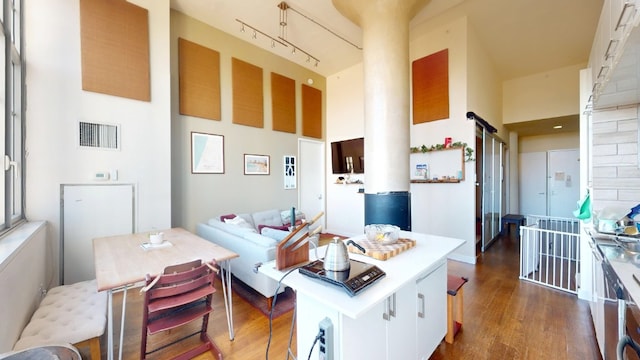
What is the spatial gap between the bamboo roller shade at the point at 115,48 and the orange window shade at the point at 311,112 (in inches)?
123

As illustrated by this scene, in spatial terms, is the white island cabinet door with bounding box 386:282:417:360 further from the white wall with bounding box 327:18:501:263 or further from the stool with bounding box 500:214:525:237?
the stool with bounding box 500:214:525:237

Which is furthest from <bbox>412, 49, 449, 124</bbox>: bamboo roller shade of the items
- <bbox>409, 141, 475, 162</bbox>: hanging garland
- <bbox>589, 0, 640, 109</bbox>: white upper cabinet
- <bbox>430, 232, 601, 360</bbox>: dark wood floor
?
<bbox>430, 232, 601, 360</bbox>: dark wood floor

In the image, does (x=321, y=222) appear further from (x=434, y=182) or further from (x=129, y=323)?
(x=129, y=323)

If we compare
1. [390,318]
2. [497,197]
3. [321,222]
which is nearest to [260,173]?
[321,222]

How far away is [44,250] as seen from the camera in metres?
2.51

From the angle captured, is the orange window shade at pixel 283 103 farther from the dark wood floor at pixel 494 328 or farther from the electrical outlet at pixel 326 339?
the electrical outlet at pixel 326 339

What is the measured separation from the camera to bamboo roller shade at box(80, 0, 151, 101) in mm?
2953

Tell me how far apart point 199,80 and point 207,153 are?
1.21 meters

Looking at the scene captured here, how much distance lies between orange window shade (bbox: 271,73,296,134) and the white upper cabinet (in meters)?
4.50

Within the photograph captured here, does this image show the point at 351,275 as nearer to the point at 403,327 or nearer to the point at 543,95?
the point at 403,327

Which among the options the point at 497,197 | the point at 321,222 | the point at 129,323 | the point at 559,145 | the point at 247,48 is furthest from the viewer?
the point at 559,145

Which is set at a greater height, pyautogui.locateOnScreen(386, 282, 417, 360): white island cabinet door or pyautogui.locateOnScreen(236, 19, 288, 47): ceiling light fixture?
pyautogui.locateOnScreen(236, 19, 288, 47): ceiling light fixture

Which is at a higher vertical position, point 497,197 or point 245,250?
point 497,197

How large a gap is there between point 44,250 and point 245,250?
196 centimetres
